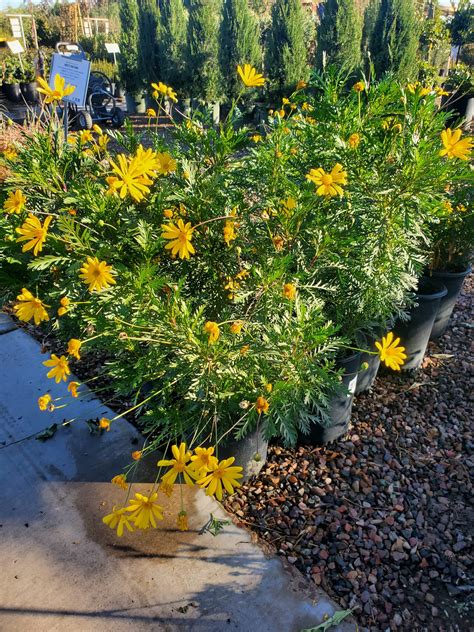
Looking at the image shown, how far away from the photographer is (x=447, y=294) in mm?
3314

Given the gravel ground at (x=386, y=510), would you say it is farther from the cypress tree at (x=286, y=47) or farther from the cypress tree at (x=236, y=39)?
the cypress tree at (x=236, y=39)

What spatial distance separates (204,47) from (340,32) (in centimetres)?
288

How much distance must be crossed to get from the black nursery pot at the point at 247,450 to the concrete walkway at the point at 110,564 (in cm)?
23

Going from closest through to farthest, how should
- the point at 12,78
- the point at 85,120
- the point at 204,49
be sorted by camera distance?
1. the point at 85,120
2. the point at 204,49
3. the point at 12,78

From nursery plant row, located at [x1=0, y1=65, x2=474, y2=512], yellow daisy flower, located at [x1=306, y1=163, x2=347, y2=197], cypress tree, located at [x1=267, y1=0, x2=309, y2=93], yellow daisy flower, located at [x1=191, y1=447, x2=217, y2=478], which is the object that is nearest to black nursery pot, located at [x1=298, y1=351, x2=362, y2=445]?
nursery plant row, located at [x1=0, y1=65, x2=474, y2=512]

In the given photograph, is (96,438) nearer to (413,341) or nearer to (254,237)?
(254,237)

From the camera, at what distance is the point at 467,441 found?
261cm

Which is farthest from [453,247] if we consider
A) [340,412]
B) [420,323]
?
[340,412]

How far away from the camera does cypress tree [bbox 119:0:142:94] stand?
12.2 meters

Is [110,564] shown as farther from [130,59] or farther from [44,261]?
[130,59]

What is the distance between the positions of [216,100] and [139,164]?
1002 centimetres

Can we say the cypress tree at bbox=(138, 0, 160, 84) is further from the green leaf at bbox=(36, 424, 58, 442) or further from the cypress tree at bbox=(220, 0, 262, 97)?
the green leaf at bbox=(36, 424, 58, 442)

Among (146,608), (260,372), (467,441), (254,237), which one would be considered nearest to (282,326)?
(260,372)

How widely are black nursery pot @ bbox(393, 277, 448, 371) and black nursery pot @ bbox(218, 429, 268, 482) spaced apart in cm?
125
